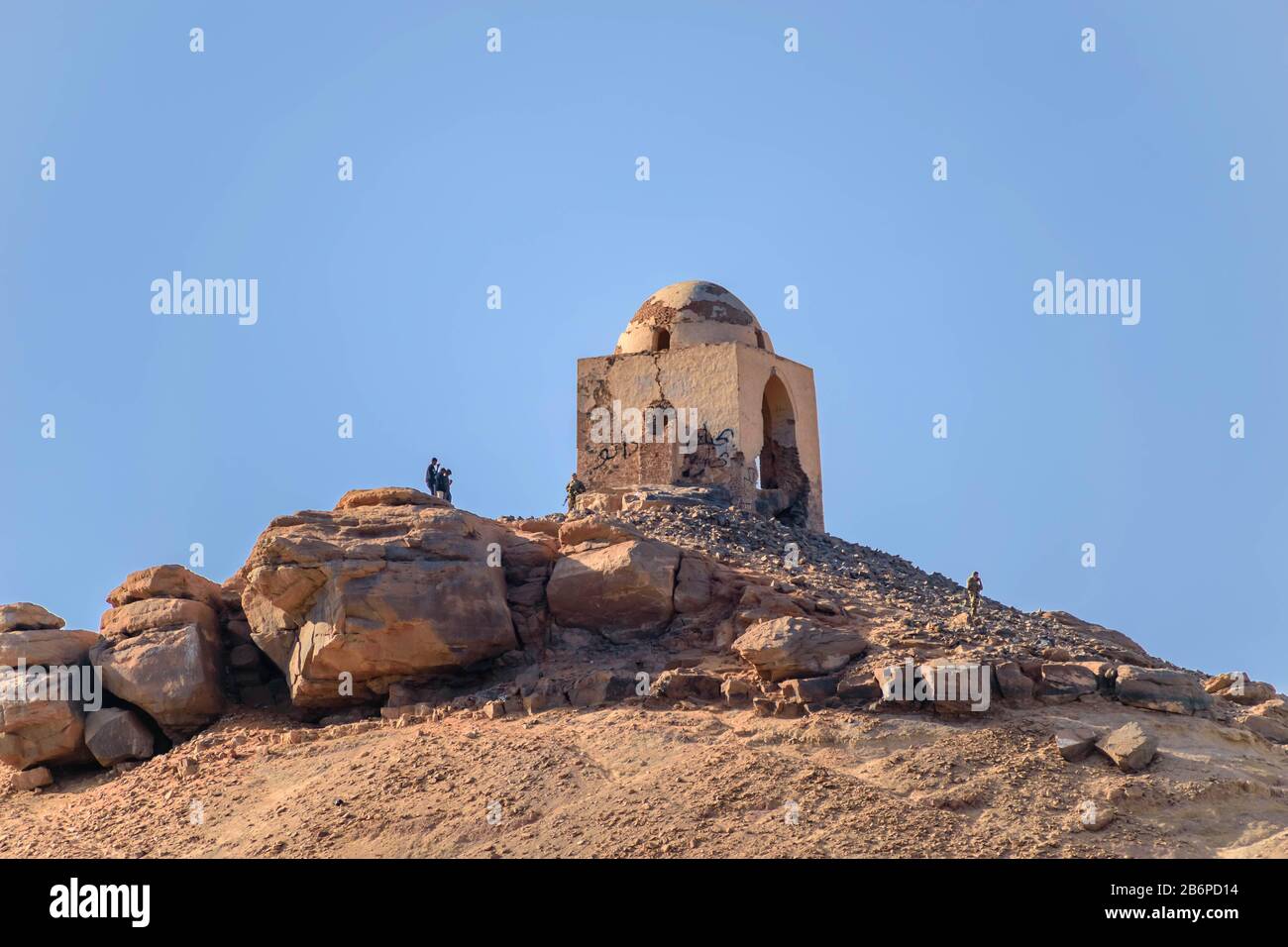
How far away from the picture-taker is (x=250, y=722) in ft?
61.7

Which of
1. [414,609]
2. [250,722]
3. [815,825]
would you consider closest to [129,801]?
[250,722]

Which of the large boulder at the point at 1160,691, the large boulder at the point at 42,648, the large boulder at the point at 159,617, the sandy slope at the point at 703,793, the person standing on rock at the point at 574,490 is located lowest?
the sandy slope at the point at 703,793

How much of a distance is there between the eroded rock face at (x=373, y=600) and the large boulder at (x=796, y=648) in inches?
128

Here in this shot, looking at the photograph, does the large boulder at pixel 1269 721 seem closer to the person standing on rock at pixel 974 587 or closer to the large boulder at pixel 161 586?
the person standing on rock at pixel 974 587

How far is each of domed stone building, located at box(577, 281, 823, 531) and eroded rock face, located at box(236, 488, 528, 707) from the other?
378 cm

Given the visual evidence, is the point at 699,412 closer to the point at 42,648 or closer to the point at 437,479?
the point at 437,479

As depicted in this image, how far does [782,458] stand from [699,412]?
2259 millimetres

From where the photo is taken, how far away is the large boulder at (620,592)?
61.1 ft

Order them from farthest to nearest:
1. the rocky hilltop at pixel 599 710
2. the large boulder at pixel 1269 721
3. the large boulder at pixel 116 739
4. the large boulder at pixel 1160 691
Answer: the large boulder at pixel 116 739, the large boulder at pixel 1269 721, the large boulder at pixel 1160 691, the rocky hilltop at pixel 599 710

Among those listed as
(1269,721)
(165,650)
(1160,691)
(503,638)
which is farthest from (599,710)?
(1269,721)

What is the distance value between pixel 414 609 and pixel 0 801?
5.55 m

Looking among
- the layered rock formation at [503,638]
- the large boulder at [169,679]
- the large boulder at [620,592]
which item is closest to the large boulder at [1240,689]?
the layered rock formation at [503,638]
